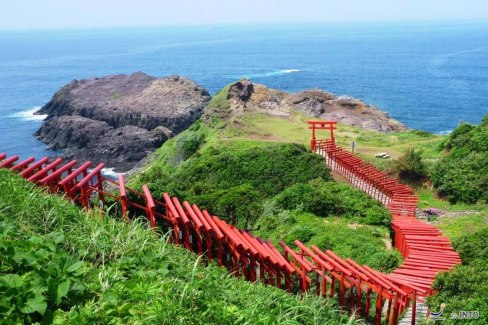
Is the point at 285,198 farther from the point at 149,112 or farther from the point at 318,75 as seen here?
the point at 318,75

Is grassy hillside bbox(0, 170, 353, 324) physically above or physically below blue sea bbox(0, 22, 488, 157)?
above

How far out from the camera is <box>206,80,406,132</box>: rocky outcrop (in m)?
57.7

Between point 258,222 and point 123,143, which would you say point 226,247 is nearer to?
point 258,222

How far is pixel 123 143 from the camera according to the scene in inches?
2547

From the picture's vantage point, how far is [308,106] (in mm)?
64312

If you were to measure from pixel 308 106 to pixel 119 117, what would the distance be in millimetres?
28925

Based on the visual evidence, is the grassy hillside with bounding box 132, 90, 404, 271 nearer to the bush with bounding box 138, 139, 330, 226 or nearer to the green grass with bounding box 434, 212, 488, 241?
the bush with bounding box 138, 139, 330, 226

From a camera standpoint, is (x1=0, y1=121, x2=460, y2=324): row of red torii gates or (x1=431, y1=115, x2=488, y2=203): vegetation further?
(x1=431, y1=115, x2=488, y2=203): vegetation

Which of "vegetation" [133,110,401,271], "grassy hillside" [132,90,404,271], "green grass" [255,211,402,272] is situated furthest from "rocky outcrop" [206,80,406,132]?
"green grass" [255,211,402,272]

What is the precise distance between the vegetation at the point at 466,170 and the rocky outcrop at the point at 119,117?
40611 mm

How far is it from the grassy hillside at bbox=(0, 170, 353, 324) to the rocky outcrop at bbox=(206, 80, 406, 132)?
1838 inches

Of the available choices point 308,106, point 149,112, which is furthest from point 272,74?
point 308,106

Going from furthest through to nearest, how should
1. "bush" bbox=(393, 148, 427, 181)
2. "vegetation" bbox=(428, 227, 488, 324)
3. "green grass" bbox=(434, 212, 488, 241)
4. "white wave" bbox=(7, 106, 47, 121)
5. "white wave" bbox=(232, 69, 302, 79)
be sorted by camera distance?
"white wave" bbox=(232, 69, 302, 79) < "white wave" bbox=(7, 106, 47, 121) < "bush" bbox=(393, 148, 427, 181) < "green grass" bbox=(434, 212, 488, 241) < "vegetation" bbox=(428, 227, 488, 324)

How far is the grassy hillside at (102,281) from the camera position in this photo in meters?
5.23
